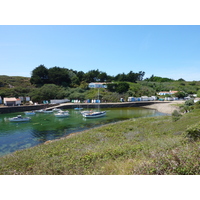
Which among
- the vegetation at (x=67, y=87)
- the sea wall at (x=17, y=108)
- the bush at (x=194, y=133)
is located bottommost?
the sea wall at (x=17, y=108)

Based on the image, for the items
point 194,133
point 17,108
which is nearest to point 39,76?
point 17,108

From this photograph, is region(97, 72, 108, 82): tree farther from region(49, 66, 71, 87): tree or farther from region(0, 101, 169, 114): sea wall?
region(0, 101, 169, 114): sea wall

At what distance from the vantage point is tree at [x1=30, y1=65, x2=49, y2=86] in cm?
6138

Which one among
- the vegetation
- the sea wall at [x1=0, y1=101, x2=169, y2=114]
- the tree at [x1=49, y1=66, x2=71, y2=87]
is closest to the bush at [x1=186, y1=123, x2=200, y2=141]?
the sea wall at [x1=0, y1=101, x2=169, y2=114]

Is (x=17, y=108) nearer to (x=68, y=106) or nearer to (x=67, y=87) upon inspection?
(x=68, y=106)

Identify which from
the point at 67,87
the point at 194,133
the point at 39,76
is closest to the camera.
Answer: the point at 194,133

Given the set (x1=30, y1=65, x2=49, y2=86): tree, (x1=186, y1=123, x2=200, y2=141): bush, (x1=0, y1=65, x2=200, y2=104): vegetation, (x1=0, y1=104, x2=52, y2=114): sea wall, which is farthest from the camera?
(x1=30, y1=65, x2=49, y2=86): tree

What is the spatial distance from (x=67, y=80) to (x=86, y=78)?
9900mm

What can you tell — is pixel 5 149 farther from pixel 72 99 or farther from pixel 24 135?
pixel 72 99

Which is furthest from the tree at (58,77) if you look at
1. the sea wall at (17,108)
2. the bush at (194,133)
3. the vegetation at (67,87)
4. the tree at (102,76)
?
the bush at (194,133)

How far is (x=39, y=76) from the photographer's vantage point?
210ft

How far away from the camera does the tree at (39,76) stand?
61.4m

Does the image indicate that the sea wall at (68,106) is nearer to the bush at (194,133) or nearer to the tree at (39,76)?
the tree at (39,76)

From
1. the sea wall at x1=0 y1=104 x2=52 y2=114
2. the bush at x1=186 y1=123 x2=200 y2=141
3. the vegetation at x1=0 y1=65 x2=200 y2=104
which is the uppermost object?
the vegetation at x1=0 y1=65 x2=200 y2=104
